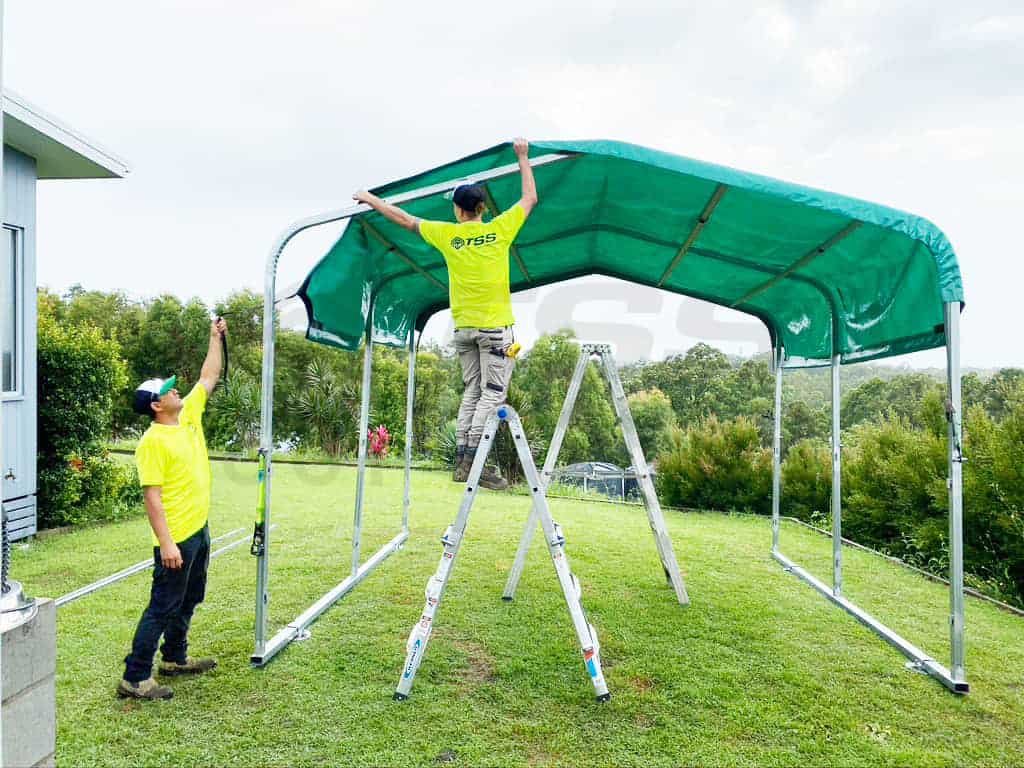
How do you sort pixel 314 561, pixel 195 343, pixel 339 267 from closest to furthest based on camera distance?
1. pixel 339 267
2. pixel 314 561
3. pixel 195 343

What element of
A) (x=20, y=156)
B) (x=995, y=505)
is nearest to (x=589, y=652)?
(x=995, y=505)

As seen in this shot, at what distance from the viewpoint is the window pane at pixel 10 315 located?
7043mm

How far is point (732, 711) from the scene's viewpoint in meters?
3.40

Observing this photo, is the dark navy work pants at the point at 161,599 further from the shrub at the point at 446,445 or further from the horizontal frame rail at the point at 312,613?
the shrub at the point at 446,445

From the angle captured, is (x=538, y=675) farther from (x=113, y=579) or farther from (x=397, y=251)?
(x=113, y=579)

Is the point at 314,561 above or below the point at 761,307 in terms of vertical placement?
below

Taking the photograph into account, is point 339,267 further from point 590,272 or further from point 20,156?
point 20,156

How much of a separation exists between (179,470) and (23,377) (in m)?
5.20

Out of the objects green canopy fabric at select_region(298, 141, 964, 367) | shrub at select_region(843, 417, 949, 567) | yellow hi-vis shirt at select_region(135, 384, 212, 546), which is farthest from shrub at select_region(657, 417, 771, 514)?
yellow hi-vis shirt at select_region(135, 384, 212, 546)

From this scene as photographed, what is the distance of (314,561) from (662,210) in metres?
4.31

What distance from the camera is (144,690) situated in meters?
3.34

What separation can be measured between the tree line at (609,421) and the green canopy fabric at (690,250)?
1046 millimetres

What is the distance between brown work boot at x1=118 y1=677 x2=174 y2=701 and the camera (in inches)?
131

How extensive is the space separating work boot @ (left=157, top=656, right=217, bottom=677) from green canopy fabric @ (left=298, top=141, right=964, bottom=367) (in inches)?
79.1
